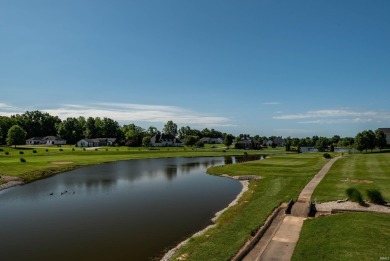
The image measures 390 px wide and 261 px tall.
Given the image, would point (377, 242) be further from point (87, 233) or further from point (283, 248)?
point (87, 233)

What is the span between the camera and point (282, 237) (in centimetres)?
1966

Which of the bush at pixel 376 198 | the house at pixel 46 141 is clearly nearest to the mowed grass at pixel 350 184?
the bush at pixel 376 198

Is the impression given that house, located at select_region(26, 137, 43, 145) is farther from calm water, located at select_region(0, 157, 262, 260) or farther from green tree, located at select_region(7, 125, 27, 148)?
calm water, located at select_region(0, 157, 262, 260)

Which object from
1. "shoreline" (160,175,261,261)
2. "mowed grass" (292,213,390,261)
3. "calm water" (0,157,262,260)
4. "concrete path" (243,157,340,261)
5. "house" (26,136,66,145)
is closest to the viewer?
"mowed grass" (292,213,390,261)

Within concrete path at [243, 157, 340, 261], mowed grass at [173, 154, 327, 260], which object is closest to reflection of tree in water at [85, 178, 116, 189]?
mowed grass at [173, 154, 327, 260]

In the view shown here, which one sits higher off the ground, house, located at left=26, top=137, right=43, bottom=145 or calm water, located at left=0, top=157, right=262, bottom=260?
house, located at left=26, top=137, right=43, bottom=145

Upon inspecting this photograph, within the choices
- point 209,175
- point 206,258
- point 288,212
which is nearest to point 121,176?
point 209,175

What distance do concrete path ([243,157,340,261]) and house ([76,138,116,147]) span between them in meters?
155

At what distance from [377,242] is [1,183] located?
156 feet

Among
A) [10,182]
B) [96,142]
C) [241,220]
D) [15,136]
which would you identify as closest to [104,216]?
→ [241,220]

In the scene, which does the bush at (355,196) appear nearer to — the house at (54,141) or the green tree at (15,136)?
the green tree at (15,136)

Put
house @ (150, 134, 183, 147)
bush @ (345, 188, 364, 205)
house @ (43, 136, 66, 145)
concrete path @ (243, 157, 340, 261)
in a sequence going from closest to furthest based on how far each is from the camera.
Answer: concrete path @ (243, 157, 340, 261) < bush @ (345, 188, 364, 205) < house @ (43, 136, 66, 145) < house @ (150, 134, 183, 147)

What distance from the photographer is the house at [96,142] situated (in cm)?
16789

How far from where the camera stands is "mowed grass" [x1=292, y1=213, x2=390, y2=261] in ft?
52.6
